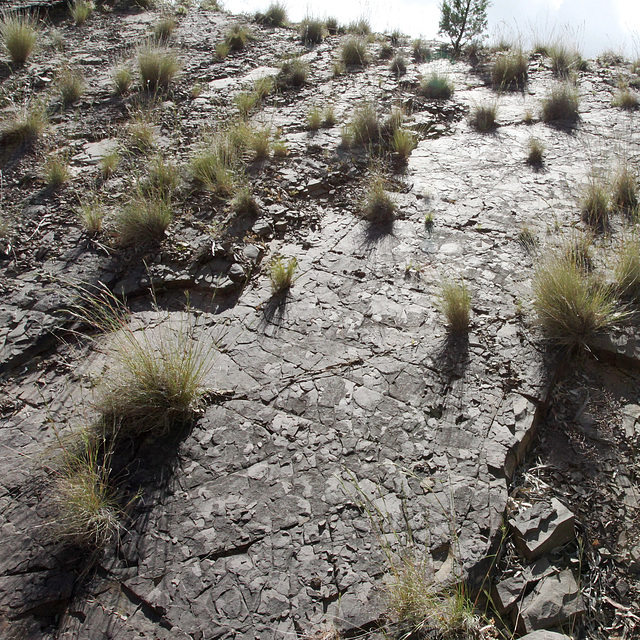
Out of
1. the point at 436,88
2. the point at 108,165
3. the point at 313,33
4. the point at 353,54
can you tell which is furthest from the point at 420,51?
the point at 108,165

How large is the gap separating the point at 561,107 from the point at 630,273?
3046mm

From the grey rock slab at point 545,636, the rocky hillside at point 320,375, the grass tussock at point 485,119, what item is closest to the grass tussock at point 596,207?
the rocky hillside at point 320,375

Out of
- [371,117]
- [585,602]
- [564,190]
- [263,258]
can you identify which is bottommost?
[585,602]

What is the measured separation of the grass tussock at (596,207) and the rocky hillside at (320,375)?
0.02 m

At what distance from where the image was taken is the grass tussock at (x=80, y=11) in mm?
7414

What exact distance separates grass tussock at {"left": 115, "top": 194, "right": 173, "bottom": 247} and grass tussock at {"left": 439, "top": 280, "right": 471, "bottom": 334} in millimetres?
2081

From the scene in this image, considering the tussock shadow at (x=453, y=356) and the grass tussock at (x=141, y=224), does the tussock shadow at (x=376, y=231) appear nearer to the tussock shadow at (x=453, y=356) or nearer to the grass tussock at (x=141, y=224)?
Result: the tussock shadow at (x=453, y=356)

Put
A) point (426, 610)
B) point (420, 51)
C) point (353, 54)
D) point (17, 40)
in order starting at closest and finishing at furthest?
point (426, 610) → point (17, 40) → point (353, 54) → point (420, 51)

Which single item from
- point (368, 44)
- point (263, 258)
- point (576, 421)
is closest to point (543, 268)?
point (576, 421)

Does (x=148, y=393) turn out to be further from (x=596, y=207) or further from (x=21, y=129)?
(x=21, y=129)

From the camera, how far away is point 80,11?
24.4 feet

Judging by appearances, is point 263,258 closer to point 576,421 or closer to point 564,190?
point 576,421

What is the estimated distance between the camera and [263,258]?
3.39 metres

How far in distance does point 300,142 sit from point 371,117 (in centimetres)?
74
